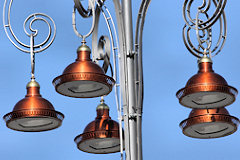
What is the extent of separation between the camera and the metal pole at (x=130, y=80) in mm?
11439

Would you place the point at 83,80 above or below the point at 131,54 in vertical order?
below

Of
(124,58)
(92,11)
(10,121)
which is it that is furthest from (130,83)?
(10,121)

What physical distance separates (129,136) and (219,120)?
239 centimetres

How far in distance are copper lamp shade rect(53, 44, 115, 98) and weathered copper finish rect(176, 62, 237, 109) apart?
119cm

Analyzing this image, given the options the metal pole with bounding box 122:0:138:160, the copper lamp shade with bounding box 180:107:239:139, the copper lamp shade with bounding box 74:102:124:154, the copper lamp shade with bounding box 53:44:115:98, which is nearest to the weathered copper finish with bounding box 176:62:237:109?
the copper lamp shade with bounding box 180:107:239:139

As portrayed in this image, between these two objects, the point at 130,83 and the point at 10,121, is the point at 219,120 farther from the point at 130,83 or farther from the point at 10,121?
the point at 10,121

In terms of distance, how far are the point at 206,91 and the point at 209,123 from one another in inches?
53.7

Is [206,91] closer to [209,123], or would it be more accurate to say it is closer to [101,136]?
[209,123]

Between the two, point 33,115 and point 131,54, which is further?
point 33,115

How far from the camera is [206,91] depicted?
1213 centimetres

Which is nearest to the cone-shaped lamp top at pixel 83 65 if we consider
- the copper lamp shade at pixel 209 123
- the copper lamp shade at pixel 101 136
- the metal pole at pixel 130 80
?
the metal pole at pixel 130 80

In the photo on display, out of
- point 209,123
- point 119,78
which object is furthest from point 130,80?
point 209,123

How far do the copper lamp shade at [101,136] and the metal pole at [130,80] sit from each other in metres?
1.46

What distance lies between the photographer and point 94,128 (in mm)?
13070
